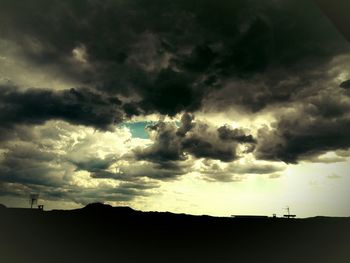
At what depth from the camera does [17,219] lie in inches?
274

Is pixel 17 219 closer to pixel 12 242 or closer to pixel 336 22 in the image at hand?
pixel 12 242

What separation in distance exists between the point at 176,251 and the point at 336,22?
451 cm

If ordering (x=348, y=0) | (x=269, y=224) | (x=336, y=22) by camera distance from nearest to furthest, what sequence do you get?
(x=348, y=0) < (x=336, y=22) < (x=269, y=224)

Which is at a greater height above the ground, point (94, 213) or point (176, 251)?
point (94, 213)

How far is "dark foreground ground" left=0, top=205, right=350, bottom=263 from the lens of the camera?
5848 mm

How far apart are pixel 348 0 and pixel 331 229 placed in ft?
15.1

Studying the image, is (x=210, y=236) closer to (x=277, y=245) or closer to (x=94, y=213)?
(x=277, y=245)

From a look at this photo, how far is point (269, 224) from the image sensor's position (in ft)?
21.1

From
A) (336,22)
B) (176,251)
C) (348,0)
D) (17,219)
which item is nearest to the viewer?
(348,0)

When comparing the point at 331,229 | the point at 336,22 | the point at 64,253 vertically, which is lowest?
the point at 64,253

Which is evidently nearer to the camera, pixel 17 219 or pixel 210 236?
pixel 210 236

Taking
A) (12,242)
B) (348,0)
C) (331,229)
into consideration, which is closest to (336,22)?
(348,0)

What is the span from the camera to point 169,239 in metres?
6.32

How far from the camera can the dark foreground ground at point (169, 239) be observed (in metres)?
5.85
